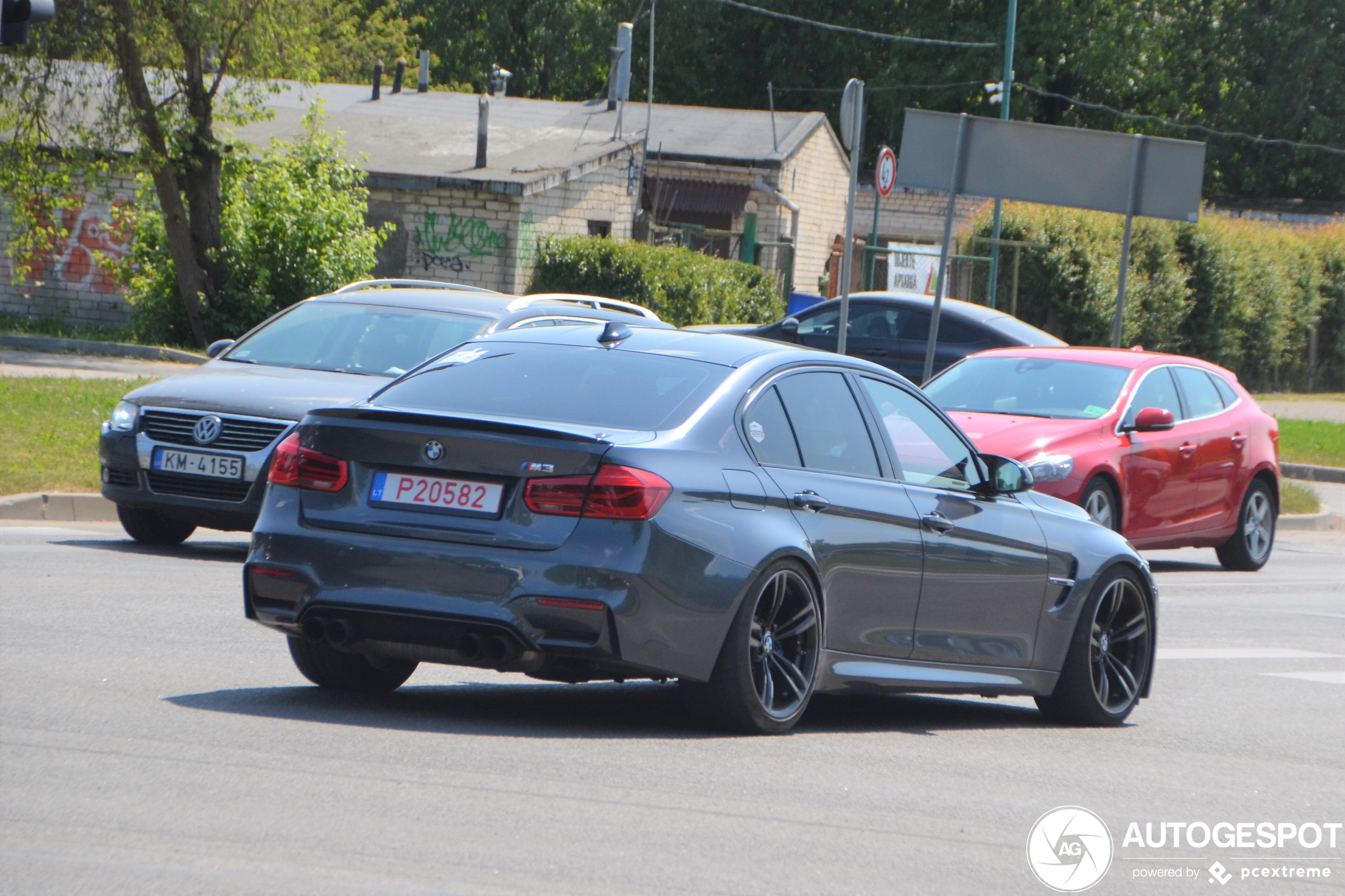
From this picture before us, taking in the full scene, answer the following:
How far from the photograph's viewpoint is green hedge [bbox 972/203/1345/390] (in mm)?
29766

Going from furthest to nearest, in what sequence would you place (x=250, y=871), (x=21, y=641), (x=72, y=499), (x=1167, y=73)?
(x=1167, y=73), (x=72, y=499), (x=21, y=641), (x=250, y=871)

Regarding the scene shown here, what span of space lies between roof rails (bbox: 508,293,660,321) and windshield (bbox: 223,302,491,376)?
0.58m

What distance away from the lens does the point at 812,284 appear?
151 ft

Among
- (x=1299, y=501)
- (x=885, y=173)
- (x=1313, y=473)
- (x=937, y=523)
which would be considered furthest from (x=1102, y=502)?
(x=1313, y=473)

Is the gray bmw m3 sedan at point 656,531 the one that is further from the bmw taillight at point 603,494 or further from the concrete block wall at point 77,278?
the concrete block wall at point 77,278

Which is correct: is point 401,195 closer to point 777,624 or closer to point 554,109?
point 554,109

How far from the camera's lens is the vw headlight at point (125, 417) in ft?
34.6

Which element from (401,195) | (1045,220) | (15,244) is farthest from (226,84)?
(1045,220)

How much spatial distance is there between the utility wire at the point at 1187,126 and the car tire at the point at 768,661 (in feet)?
161

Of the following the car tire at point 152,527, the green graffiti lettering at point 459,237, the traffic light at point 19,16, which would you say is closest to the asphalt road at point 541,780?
the car tire at point 152,527

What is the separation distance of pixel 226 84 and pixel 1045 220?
1618 centimetres

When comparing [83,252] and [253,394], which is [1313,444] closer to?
[253,394]

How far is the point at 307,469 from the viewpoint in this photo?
614cm

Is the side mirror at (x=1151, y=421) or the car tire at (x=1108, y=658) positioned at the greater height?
the side mirror at (x=1151, y=421)
